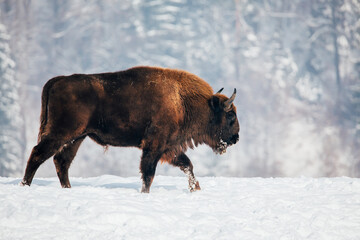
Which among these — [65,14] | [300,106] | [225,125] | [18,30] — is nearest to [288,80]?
[300,106]

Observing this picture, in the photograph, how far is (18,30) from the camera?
136 feet

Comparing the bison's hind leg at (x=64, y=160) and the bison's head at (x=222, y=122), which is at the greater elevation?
the bison's head at (x=222, y=122)

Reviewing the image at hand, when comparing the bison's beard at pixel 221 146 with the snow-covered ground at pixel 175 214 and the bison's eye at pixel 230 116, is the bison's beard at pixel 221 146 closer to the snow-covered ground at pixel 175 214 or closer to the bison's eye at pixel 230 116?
the bison's eye at pixel 230 116

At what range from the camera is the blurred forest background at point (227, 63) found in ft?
123

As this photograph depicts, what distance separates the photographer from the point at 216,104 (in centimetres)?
718

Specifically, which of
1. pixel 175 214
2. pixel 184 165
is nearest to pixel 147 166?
pixel 184 165

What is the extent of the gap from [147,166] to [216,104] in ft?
5.43

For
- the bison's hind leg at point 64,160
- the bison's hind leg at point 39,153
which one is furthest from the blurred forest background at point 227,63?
the bison's hind leg at point 39,153

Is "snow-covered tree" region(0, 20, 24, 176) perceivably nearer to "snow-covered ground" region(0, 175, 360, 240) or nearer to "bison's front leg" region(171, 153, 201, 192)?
"bison's front leg" region(171, 153, 201, 192)

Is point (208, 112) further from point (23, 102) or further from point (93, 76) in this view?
point (23, 102)

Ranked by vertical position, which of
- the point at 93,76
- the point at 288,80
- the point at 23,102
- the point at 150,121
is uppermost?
the point at 93,76

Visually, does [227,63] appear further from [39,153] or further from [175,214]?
[175,214]

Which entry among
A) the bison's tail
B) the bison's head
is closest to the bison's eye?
the bison's head

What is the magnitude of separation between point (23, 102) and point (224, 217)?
121 feet
